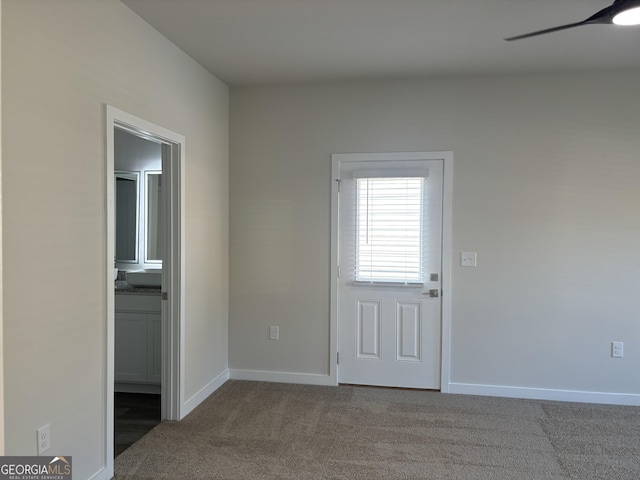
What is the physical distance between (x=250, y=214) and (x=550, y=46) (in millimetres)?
2717

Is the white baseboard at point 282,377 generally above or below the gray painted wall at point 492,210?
below

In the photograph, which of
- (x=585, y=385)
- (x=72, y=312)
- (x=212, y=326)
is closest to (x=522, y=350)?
(x=585, y=385)

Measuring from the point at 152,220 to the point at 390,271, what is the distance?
2509 mm

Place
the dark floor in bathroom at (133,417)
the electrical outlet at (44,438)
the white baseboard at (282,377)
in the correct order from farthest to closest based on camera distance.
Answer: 1. the white baseboard at (282,377)
2. the dark floor in bathroom at (133,417)
3. the electrical outlet at (44,438)

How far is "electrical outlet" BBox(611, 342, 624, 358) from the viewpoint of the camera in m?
3.75

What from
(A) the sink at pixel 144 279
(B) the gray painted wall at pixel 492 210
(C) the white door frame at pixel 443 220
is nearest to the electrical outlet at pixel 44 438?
(A) the sink at pixel 144 279

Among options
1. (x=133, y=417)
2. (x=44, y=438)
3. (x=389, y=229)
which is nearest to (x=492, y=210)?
(x=389, y=229)

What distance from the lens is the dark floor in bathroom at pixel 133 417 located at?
317 centimetres

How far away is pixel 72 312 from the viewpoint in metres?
2.33

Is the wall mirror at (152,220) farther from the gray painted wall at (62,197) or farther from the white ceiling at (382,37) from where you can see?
the gray painted wall at (62,197)

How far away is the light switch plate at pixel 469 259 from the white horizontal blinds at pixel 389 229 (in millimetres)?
344

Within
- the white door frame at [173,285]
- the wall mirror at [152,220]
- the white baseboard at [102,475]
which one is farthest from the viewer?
the wall mirror at [152,220]

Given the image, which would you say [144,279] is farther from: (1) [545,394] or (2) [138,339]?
(1) [545,394]

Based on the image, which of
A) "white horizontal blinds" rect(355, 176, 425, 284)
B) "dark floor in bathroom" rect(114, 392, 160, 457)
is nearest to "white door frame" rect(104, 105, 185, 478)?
"dark floor in bathroom" rect(114, 392, 160, 457)
